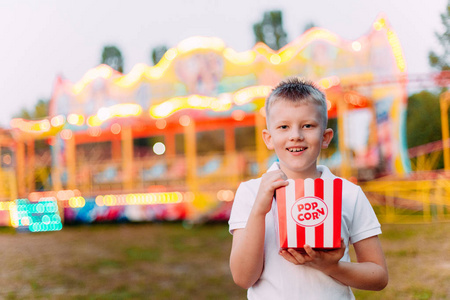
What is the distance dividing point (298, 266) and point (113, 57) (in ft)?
81.2

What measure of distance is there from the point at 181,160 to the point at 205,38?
3127 millimetres

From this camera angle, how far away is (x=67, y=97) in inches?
439

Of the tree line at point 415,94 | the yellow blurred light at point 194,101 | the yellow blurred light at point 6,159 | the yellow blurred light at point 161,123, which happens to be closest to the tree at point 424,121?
the tree line at point 415,94

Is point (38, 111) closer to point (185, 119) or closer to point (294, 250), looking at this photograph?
point (185, 119)

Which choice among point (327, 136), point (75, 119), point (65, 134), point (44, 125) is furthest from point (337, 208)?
point (44, 125)

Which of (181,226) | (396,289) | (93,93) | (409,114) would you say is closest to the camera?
(396,289)

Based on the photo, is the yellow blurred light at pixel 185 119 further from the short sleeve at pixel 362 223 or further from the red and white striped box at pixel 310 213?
the red and white striped box at pixel 310 213

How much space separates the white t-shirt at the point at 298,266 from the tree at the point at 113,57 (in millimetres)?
24174

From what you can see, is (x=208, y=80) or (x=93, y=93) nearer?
(x=208, y=80)

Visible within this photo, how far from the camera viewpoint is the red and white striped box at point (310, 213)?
1.07 meters

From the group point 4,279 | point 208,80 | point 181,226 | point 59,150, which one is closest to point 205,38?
point 208,80

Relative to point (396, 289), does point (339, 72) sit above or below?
A: above

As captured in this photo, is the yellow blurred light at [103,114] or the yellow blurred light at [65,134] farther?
the yellow blurred light at [65,134]

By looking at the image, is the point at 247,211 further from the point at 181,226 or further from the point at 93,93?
the point at 93,93
